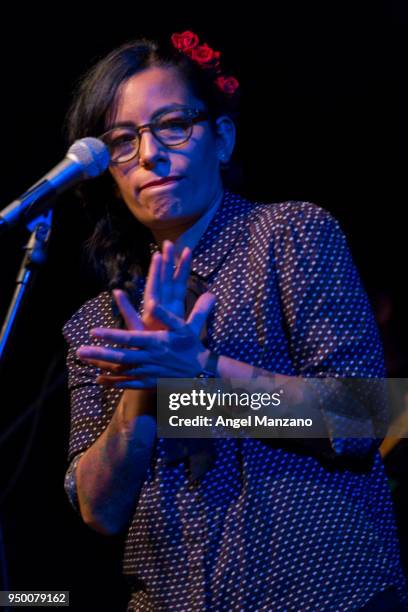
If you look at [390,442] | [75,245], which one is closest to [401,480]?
[390,442]

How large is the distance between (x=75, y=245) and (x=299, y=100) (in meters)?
1.04

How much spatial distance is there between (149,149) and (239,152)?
1.30 m

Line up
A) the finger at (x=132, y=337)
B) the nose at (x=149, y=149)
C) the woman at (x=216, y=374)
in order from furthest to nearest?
the nose at (x=149, y=149) < the woman at (x=216, y=374) < the finger at (x=132, y=337)

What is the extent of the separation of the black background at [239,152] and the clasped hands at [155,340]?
165cm

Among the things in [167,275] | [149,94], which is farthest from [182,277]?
[149,94]

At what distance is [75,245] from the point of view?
10.9 ft

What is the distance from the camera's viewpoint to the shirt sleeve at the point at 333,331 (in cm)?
153

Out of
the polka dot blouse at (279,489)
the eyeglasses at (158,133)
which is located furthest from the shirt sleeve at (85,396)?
the eyeglasses at (158,133)

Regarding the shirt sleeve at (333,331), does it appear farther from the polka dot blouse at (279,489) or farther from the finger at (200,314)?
the finger at (200,314)

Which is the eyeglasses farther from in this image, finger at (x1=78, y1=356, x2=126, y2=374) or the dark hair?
finger at (x1=78, y1=356, x2=126, y2=374)

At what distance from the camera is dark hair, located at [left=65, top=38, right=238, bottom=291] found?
1.96m

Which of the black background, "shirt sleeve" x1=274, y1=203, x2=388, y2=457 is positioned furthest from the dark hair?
the black background

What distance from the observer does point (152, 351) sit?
1392 millimetres

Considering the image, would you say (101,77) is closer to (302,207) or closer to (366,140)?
(302,207)
